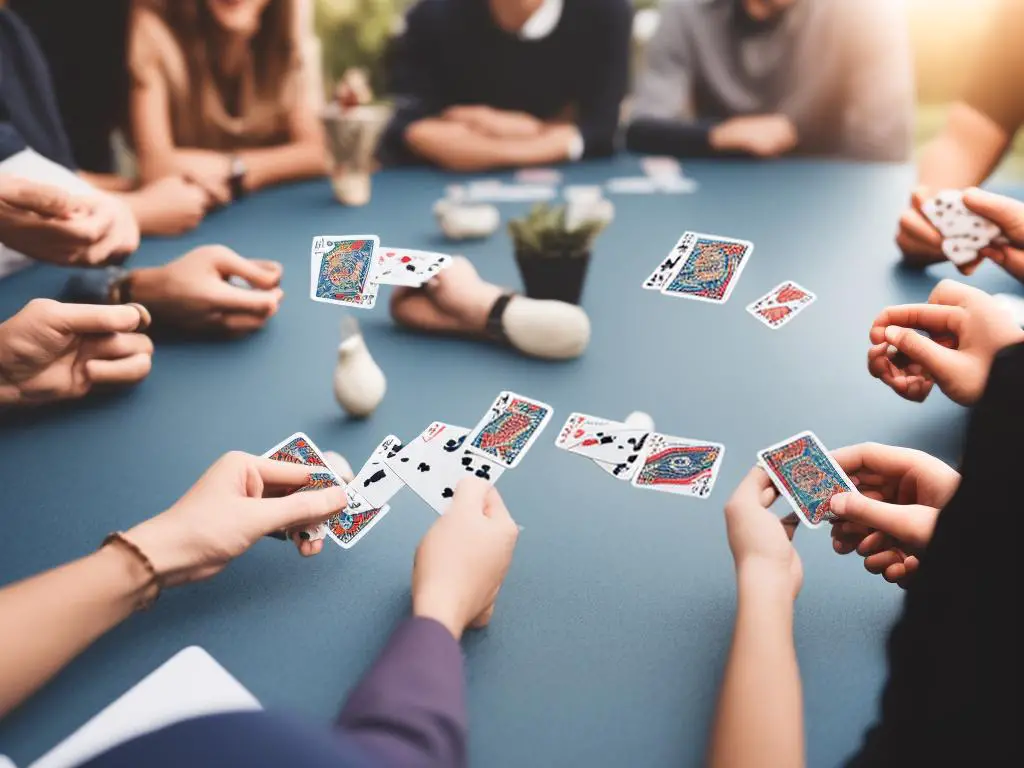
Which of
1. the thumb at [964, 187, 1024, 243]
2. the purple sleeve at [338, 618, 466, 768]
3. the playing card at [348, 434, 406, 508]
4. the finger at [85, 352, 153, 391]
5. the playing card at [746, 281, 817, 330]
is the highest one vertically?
the thumb at [964, 187, 1024, 243]

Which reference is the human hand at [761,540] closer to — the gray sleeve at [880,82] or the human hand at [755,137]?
the human hand at [755,137]

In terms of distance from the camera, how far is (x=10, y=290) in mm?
1530

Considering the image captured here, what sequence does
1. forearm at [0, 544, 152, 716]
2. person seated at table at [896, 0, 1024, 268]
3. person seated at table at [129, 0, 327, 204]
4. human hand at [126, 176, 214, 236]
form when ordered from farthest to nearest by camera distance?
person seated at table at [129, 0, 327, 204], human hand at [126, 176, 214, 236], person seated at table at [896, 0, 1024, 268], forearm at [0, 544, 152, 716]

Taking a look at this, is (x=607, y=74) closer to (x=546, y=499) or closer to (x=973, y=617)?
(x=546, y=499)

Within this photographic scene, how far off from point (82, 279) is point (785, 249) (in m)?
1.49

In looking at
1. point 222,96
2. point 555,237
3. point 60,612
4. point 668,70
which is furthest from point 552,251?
point 668,70

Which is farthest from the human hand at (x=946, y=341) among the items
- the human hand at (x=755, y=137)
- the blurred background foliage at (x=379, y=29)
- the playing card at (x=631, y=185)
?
the blurred background foliage at (x=379, y=29)

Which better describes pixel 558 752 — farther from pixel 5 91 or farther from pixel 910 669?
pixel 5 91

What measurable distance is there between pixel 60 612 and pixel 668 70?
101 inches

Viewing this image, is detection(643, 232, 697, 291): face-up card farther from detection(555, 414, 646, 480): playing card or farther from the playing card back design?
the playing card back design

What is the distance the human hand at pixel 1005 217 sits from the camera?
3.80ft

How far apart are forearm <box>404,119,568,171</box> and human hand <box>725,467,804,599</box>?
1.63 meters

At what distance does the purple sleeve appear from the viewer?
2.03ft

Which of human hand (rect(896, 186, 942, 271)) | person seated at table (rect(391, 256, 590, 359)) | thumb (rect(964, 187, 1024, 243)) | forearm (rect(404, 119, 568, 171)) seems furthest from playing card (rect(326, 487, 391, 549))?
forearm (rect(404, 119, 568, 171))
